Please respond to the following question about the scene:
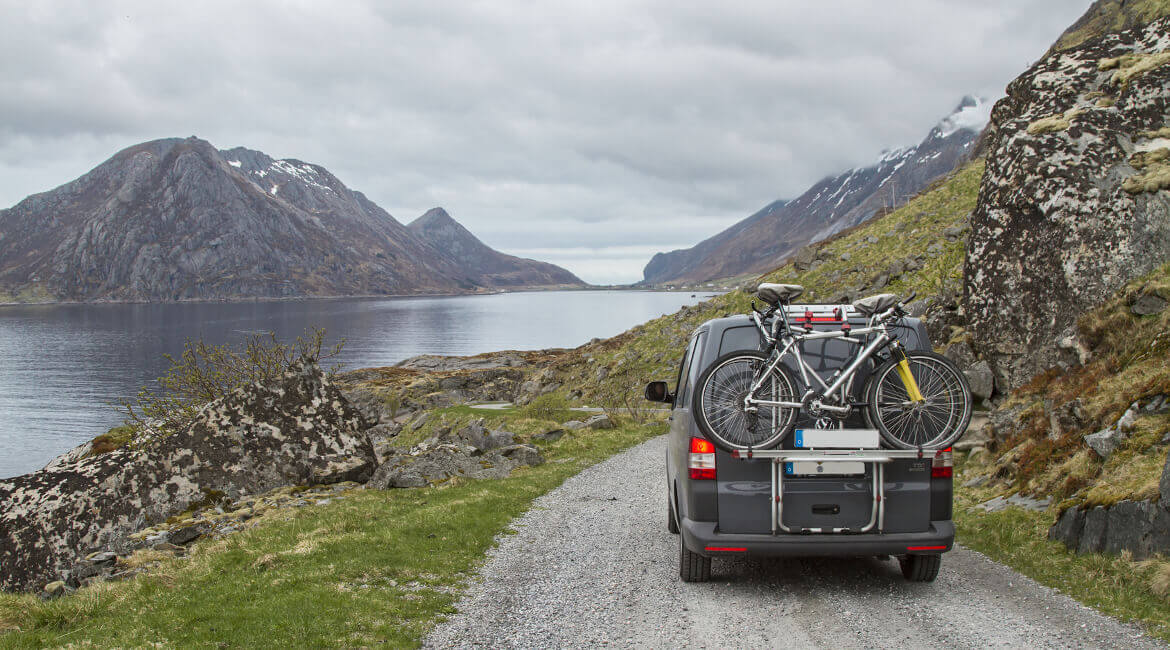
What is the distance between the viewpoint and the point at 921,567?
7.61 meters

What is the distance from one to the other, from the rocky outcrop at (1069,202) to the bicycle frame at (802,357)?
8.22 m

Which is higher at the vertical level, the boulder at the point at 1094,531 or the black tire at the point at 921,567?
the boulder at the point at 1094,531

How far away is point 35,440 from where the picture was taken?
5625 centimetres

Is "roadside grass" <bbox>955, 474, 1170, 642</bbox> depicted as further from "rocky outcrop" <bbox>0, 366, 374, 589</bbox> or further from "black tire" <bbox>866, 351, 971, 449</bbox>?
"rocky outcrop" <bbox>0, 366, 374, 589</bbox>

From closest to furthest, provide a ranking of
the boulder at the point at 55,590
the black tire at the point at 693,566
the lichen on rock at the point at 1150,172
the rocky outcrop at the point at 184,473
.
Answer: the black tire at the point at 693,566 → the boulder at the point at 55,590 → the lichen on rock at the point at 1150,172 → the rocky outcrop at the point at 184,473

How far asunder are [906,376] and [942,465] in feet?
3.12

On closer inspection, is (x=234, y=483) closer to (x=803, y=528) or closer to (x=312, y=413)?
(x=312, y=413)

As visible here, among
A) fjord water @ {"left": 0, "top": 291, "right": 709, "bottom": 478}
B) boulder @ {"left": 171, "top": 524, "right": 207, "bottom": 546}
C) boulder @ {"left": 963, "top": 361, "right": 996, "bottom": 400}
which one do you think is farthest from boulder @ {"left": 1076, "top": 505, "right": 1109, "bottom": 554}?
fjord water @ {"left": 0, "top": 291, "right": 709, "bottom": 478}

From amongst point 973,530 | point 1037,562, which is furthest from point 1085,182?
point 1037,562

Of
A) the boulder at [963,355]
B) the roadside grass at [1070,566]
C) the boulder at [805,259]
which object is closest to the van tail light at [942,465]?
the roadside grass at [1070,566]

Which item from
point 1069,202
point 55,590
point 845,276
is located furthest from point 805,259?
point 55,590

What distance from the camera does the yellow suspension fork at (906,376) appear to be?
6773mm

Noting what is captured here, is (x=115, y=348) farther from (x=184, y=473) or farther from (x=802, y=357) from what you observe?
(x=802, y=357)

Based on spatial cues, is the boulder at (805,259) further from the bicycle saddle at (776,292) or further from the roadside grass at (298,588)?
the bicycle saddle at (776,292)
